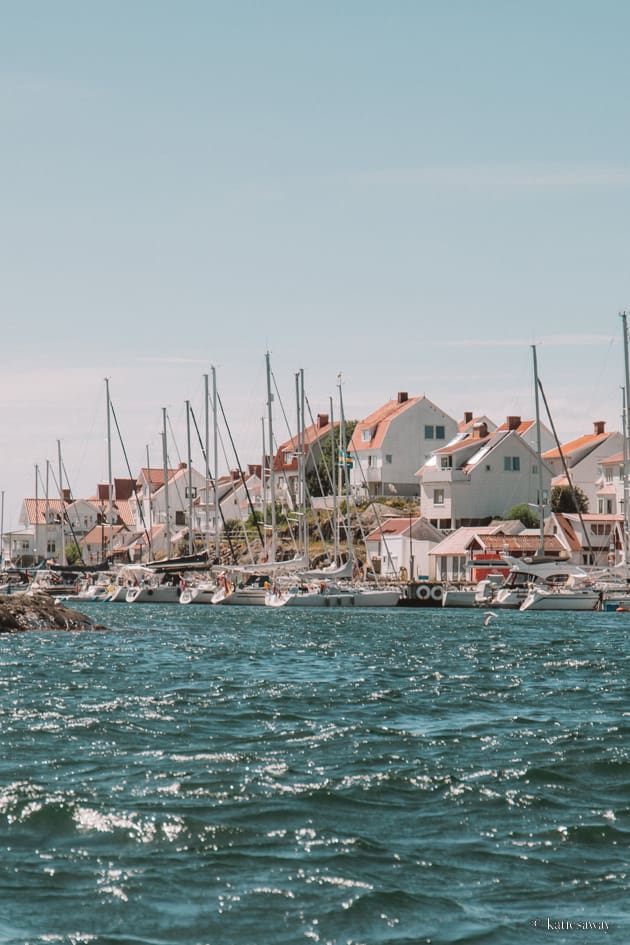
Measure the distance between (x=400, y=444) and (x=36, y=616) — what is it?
84.0 metres

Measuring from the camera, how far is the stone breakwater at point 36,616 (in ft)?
153

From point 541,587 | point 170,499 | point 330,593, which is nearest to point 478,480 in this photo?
point 541,587

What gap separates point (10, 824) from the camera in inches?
547

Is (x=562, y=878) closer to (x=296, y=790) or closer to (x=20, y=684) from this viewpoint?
(x=296, y=790)

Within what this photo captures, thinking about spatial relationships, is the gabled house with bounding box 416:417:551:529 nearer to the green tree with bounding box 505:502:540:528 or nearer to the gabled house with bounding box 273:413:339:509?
the green tree with bounding box 505:502:540:528

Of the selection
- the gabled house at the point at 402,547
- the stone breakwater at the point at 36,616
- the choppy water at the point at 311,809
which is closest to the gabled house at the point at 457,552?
the gabled house at the point at 402,547

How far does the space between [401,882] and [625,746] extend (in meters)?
8.94

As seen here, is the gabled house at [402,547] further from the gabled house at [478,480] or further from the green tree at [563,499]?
the green tree at [563,499]

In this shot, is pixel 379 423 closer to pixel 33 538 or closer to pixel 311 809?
pixel 33 538

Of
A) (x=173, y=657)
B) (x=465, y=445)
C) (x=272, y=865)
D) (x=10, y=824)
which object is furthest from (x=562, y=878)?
(x=465, y=445)

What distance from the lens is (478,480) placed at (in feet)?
382

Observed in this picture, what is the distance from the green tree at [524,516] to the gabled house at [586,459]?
6047mm

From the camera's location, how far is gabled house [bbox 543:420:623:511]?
119 metres

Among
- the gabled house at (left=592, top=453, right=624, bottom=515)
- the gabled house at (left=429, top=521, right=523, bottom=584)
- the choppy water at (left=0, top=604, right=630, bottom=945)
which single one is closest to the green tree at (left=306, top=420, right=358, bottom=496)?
the gabled house at (left=429, top=521, right=523, bottom=584)
